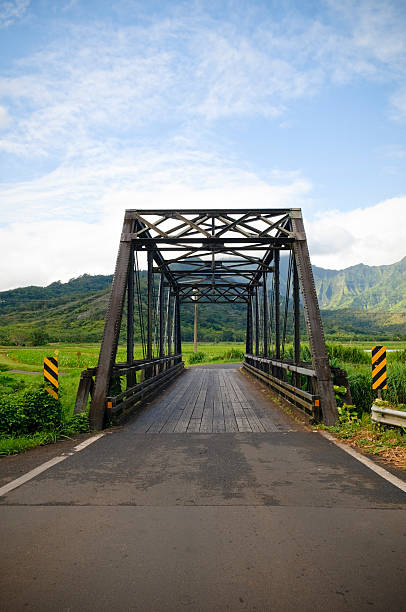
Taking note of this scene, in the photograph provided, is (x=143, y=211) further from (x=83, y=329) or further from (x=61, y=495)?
(x=83, y=329)

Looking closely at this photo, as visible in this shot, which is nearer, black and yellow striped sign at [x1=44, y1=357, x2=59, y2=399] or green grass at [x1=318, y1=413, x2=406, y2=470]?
green grass at [x1=318, y1=413, x2=406, y2=470]

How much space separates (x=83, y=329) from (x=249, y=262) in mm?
74882

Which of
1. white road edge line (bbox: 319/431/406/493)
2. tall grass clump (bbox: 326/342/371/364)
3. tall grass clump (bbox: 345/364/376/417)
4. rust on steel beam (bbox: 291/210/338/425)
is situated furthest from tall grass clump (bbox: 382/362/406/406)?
tall grass clump (bbox: 326/342/371/364)

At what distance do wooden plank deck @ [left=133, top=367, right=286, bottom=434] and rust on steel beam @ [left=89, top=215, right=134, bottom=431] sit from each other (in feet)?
2.22

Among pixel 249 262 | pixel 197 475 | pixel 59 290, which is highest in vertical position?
pixel 59 290

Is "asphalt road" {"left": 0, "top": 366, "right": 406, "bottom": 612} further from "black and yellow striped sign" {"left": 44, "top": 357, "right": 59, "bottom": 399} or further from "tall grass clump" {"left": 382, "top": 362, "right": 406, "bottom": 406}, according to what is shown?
"tall grass clump" {"left": 382, "top": 362, "right": 406, "bottom": 406}

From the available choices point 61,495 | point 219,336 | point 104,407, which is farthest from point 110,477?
point 219,336

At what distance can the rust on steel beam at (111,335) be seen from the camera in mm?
7500

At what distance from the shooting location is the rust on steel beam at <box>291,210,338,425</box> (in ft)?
24.9

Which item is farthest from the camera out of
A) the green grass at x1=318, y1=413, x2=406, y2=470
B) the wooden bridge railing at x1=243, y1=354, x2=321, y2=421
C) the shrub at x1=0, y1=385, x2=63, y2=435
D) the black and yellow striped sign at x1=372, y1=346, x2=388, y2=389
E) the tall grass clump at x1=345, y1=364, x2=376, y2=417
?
the tall grass clump at x1=345, y1=364, x2=376, y2=417

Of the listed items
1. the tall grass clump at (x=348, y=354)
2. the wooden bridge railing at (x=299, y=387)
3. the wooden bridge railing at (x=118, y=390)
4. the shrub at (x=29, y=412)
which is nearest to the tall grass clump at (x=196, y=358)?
the tall grass clump at (x=348, y=354)

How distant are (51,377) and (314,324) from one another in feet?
15.0

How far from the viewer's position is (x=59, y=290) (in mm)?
158875

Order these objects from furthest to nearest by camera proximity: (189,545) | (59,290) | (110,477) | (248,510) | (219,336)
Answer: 1. (59,290)
2. (219,336)
3. (110,477)
4. (248,510)
5. (189,545)
